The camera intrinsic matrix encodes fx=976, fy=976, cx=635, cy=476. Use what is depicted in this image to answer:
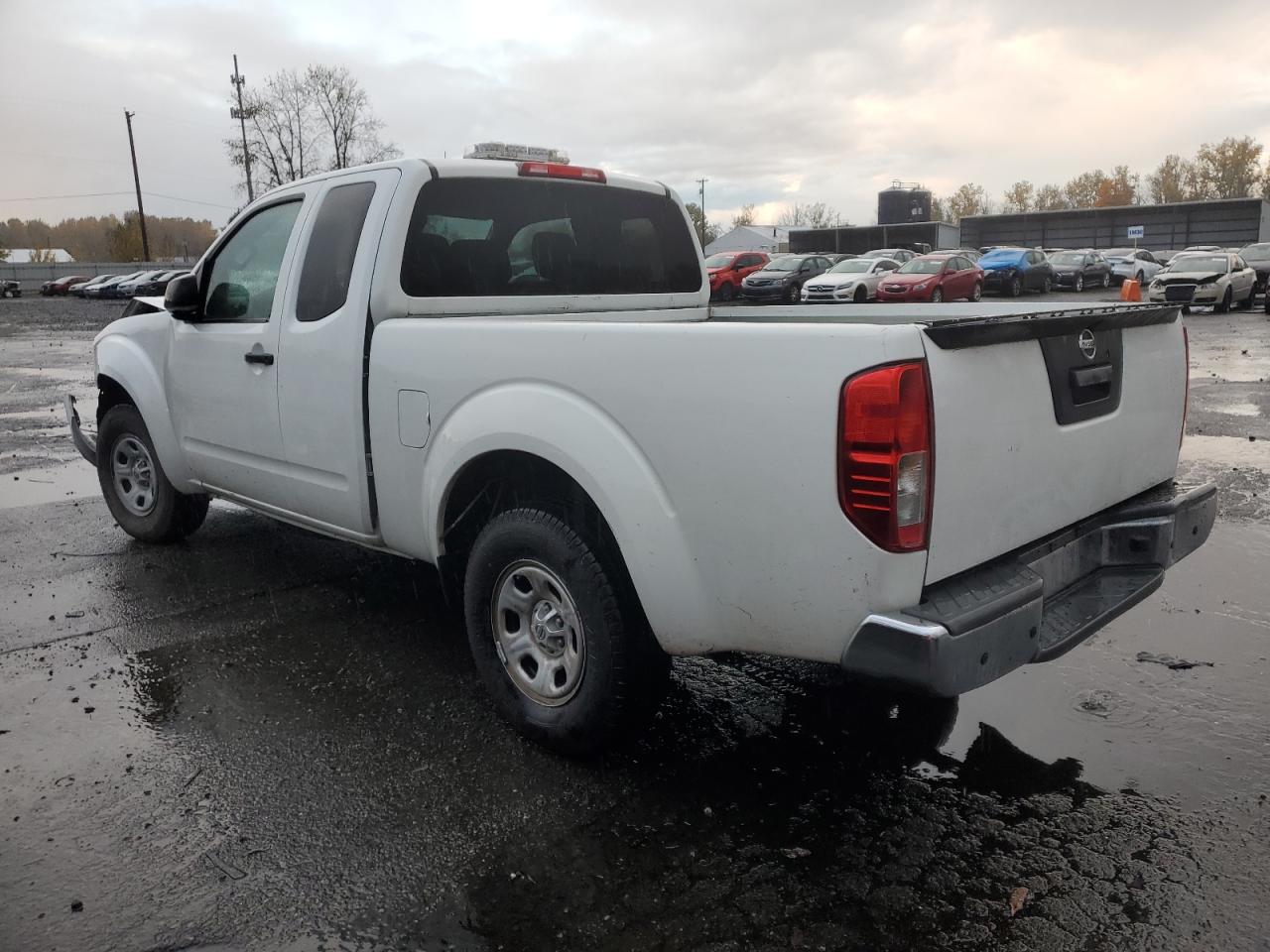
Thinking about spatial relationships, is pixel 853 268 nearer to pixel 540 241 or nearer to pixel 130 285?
pixel 540 241

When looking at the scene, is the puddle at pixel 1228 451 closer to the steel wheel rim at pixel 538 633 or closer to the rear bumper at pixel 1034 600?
the rear bumper at pixel 1034 600

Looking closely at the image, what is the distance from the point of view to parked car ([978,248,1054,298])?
34656mm

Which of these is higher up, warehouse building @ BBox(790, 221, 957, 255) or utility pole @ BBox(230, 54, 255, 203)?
utility pole @ BBox(230, 54, 255, 203)

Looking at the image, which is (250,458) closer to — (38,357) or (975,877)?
(975,877)

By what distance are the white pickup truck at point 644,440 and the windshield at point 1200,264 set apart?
86.7 feet

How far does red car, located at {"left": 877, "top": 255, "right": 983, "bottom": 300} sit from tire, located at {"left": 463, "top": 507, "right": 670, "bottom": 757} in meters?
25.2

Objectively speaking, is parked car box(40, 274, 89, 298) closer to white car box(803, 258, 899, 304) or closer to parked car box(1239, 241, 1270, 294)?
white car box(803, 258, 899, 304)

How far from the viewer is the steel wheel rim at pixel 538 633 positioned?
3.21 metres

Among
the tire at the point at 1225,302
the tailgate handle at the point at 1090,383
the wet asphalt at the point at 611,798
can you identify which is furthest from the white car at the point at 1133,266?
the tailgate handle at the point at 1090,383

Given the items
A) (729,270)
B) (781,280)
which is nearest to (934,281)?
(781,280)

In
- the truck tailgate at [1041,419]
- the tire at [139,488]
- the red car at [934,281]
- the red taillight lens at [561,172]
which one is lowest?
the tire at [139,488]

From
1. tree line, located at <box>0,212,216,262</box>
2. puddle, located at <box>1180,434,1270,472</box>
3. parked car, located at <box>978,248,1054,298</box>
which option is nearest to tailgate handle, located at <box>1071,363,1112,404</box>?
puddle, located at <box>1180,434,1270,472</box>

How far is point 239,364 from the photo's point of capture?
4629 millimetres

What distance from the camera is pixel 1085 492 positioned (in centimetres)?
310
